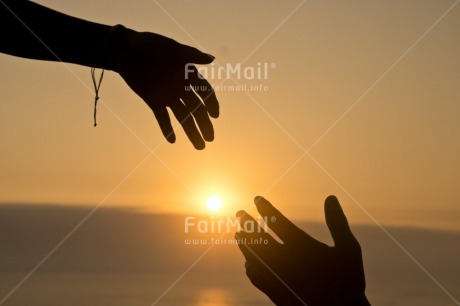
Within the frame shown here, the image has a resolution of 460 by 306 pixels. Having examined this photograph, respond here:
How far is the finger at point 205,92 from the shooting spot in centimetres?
425

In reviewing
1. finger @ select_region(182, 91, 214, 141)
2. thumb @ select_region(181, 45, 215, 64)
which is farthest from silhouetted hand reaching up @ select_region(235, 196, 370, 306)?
thumb @ select_region(181, 45, 215, 64)

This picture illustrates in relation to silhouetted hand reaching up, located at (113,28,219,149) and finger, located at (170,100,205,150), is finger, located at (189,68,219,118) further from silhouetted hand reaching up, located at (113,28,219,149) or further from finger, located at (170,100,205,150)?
finger, located at (170,100,205,150)

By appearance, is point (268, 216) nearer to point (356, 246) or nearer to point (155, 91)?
point (356, 246)

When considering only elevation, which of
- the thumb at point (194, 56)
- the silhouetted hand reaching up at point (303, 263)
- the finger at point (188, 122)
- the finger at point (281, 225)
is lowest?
the silhouetted hand reaching up at point (303, 263)

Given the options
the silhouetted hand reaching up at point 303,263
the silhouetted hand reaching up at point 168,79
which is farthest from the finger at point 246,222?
the silhouetted hand reaching up at point 168,79

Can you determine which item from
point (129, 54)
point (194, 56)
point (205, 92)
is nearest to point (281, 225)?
point (205, 92)

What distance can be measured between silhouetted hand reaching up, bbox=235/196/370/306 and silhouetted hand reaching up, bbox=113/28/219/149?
38.4 inches

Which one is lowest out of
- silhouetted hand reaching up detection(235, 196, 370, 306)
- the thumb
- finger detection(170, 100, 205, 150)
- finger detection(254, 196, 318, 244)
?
silhouetted hand reaching up detection(235, 196, 370, 306)

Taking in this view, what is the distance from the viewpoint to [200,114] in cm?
434

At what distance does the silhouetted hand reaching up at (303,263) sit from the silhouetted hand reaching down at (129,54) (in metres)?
1.01

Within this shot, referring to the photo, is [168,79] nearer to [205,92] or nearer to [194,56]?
[194,56]

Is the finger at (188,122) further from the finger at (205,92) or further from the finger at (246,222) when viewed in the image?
the finger at (246,222)

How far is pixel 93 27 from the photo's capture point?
4824 millimetres

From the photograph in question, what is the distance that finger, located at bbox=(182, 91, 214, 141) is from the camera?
171 inches
